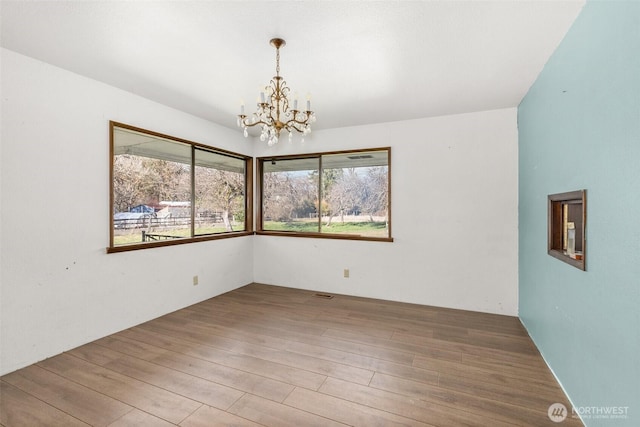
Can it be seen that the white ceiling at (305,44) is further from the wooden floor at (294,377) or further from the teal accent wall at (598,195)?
the wooden floor at (294,377)

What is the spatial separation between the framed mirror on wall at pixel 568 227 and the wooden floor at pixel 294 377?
3.04 ft

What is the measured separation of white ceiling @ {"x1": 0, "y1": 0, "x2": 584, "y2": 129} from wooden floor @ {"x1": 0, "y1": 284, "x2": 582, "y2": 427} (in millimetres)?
2431

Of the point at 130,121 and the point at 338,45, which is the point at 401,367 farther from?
the point at 130,121

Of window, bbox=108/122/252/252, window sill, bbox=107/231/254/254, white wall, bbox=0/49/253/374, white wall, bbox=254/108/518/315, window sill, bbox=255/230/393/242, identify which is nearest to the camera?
white wall, bbox=0/49/253/374

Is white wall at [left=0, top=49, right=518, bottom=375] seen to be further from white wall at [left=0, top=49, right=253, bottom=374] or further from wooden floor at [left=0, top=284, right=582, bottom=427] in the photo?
wooden floor at [left=0, top=284, right=582, bottom=427]

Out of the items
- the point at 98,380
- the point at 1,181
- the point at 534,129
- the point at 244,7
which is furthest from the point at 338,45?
the point at 98,380

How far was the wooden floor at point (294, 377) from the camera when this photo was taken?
5.94 ft

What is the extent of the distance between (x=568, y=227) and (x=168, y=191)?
3.92m

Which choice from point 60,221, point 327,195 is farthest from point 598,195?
point 60,221

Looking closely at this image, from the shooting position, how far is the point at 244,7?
1749 mm

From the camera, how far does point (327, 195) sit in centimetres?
454

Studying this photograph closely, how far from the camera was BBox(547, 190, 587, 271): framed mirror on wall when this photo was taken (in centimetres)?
176

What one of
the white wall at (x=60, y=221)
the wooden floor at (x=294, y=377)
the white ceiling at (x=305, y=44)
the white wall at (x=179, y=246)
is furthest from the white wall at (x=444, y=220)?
the white wall at (x=60, y=221)

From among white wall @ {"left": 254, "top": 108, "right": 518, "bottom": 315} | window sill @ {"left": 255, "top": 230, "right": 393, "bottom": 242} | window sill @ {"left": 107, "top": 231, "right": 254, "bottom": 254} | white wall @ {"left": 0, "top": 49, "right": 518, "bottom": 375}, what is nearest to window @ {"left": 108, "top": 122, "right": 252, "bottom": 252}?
window sill @ {"left": 107, "top": 231, "right": 254, "bottom": 254}
